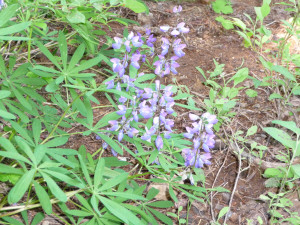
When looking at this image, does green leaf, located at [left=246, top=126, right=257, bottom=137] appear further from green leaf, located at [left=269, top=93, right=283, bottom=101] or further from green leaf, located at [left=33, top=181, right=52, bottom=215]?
green leaf, located at [left=33, top=181, right=52, bottom=215]

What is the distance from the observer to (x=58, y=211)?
7.11ft

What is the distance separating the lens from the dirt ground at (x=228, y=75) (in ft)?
7.80

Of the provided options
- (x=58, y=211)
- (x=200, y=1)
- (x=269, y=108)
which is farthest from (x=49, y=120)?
(x=200, y=1)

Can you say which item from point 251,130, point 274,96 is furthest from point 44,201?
point 274,96

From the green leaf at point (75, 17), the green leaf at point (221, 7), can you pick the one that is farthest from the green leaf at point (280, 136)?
the green leaf at point (221, 7)

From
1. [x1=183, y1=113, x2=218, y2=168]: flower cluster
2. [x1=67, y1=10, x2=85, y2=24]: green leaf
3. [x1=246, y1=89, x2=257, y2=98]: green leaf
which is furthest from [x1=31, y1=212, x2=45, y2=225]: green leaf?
[x1=246, y1=89, x2=257, y2=98]: green leaf

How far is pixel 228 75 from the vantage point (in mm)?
3314

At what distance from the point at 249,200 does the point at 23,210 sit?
132cm

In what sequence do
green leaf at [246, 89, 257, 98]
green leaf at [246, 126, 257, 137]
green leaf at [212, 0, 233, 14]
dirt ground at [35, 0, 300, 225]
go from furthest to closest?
green leaf at [212, 0, 233, 14]
green leaf at [246, 89, 257, 98]
green leaf at [246, 126, 257, 137]
dirt ground at [35, 0, 300, 225]

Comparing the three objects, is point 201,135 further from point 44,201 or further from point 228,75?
point 228,75

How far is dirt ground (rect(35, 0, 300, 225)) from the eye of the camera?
7.80ft

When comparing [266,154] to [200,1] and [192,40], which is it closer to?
[192,40]

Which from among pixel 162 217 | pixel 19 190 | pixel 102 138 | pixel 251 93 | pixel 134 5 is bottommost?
pixel 162 217

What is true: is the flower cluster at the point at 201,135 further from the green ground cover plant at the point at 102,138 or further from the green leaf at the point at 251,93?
the green leaf at the point at 251,93
